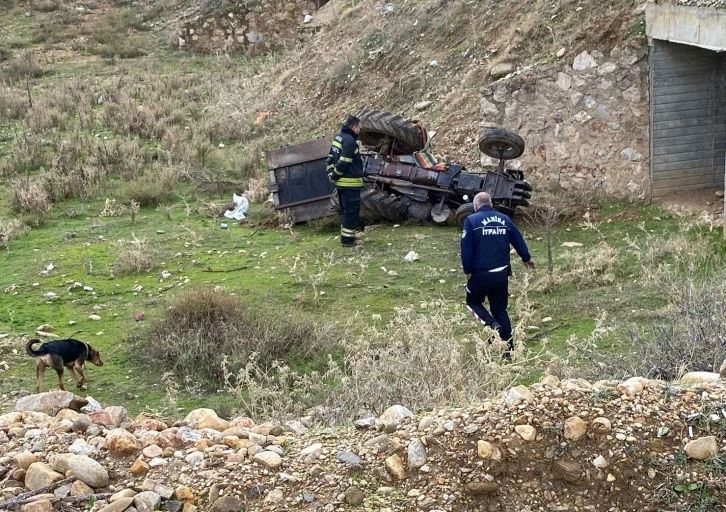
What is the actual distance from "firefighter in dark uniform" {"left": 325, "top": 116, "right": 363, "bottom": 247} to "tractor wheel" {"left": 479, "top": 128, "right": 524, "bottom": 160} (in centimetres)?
170

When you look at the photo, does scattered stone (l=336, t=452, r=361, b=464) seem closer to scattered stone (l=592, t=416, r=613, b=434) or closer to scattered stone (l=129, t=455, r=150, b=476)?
scattered stone (l=129, t=455, r=150, b=476)

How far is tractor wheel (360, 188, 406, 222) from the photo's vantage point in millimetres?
12852

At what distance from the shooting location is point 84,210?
1495cm

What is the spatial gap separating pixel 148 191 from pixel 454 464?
38.1 ft

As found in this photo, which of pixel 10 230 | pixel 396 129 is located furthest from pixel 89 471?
pixel 10 230

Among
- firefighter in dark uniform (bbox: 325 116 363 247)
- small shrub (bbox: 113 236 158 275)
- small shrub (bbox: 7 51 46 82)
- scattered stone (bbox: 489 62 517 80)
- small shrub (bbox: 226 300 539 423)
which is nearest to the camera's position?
small shrub (bbox: 226 300 539 423)

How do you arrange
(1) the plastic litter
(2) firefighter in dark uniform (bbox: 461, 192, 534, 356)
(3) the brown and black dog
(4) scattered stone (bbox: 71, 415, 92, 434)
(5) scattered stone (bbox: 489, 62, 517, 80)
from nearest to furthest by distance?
1. (4) scattered stone (bbox: 71, 415, 92, 434)
2. (3) the brown and black dog
3. (2) firefighter in dark uniform (bbox: 461, 192, 534, 356)
4. (1) the plastic litter
5. (5) scattered stone (bbox: 489, 62, 517, 80)

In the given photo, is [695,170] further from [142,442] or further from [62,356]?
[142,442]

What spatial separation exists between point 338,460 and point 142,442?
1178 mm

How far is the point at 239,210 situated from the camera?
565 inches

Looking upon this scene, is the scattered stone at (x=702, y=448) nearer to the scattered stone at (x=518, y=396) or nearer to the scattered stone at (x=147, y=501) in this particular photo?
the scattered stone at (x=518, y=396)

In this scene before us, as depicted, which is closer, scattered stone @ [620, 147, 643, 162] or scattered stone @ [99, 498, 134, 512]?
scattered stone @ [99, 498, 134, 512]

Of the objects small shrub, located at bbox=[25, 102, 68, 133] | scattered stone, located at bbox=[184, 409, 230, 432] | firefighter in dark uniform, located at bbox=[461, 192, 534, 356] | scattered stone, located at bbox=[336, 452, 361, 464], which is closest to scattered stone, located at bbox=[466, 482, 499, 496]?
scattered stone, located at bbox=[336, 452, 361, 464]

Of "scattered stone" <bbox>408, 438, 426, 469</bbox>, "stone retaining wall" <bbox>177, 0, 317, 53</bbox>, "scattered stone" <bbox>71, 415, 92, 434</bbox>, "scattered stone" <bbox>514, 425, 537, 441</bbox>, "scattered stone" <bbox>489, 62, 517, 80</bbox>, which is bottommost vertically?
"scattered stone" <bbox>71, 415, 92, 434</bbox>
